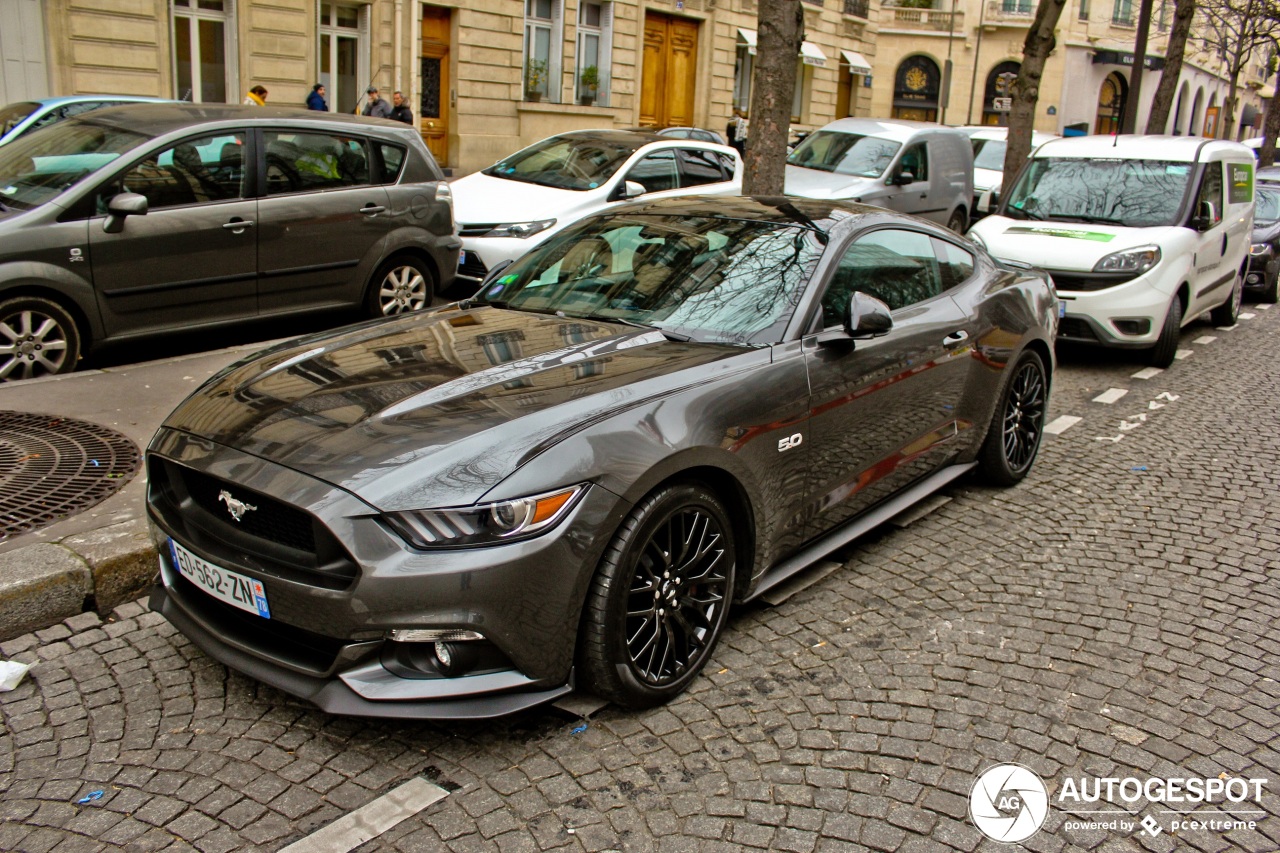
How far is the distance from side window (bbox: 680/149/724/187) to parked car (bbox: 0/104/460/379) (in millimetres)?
3797

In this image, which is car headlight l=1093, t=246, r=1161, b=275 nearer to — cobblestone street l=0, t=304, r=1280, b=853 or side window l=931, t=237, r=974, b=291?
side window l=931, t=237, r=974, b=291

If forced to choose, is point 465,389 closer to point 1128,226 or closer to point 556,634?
point 556,634

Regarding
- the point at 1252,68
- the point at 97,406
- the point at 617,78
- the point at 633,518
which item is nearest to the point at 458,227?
the point at 97,406

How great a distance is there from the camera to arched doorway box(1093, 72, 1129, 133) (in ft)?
188

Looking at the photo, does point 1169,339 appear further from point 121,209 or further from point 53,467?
point 53,467

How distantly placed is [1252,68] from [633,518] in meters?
90.7

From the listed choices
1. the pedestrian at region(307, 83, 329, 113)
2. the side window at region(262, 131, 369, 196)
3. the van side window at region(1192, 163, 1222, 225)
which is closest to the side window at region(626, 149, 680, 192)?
the side window at region(262, 131, 369, 196)

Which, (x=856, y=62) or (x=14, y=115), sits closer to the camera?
(x=14, y=115)

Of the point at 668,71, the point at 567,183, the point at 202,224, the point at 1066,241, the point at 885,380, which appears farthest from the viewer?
the point at 668,71

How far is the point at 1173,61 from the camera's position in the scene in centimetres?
2319

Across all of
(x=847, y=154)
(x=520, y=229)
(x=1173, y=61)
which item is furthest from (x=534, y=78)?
(x=520, y=229)

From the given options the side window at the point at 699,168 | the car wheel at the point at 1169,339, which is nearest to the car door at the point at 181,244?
the side window at the point at 699,168

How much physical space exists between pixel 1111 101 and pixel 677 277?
62070 millimetres

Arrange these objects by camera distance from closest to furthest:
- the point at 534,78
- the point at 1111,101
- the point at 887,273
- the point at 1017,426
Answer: the point at 887,273 → the point at 1017,426 → the point at 534,78 → the point at 1111,101
